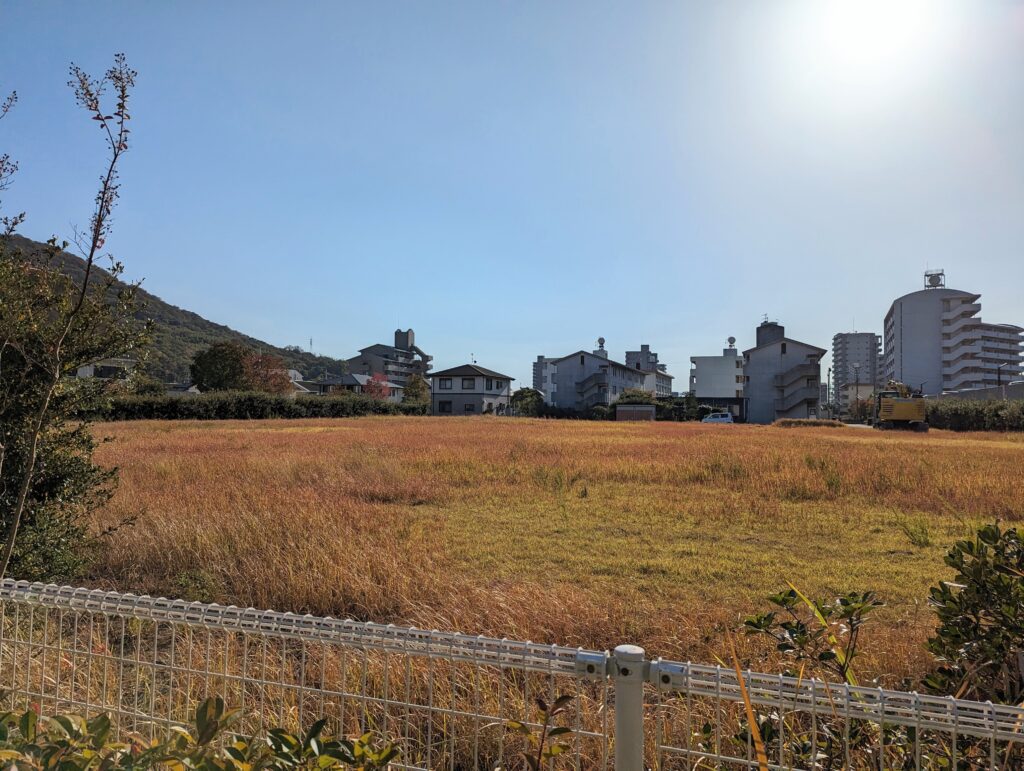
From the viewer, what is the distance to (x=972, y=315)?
270ft

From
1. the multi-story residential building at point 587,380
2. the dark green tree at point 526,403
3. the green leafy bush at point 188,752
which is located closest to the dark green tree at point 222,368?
the dark green tree at point 526,403

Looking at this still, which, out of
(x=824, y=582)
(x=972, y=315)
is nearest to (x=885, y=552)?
(x=824, y=582)

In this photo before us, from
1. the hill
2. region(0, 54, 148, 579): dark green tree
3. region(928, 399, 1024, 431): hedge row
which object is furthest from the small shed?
region(0, 54, 148, 579): dark green tree

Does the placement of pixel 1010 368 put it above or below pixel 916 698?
above

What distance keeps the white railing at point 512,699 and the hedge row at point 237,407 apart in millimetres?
39000

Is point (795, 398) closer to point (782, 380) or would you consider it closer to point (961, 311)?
point (782, 380)

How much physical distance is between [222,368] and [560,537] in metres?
58.6

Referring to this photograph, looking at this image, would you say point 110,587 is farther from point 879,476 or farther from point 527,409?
point 527,409

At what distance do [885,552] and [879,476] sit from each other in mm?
5287

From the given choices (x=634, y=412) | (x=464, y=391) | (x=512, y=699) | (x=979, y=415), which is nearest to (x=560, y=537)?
(x=512, y=699)

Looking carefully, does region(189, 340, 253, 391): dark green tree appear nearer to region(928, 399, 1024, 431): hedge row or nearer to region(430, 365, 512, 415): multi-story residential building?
region(430, 365, 512, 415): multi-story residential building

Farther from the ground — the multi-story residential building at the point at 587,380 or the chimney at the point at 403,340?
the chimney at the point at 403,340

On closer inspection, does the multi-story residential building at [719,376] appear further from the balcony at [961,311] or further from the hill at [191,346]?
the hill at [191,346]

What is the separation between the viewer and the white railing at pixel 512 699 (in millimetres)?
1437
